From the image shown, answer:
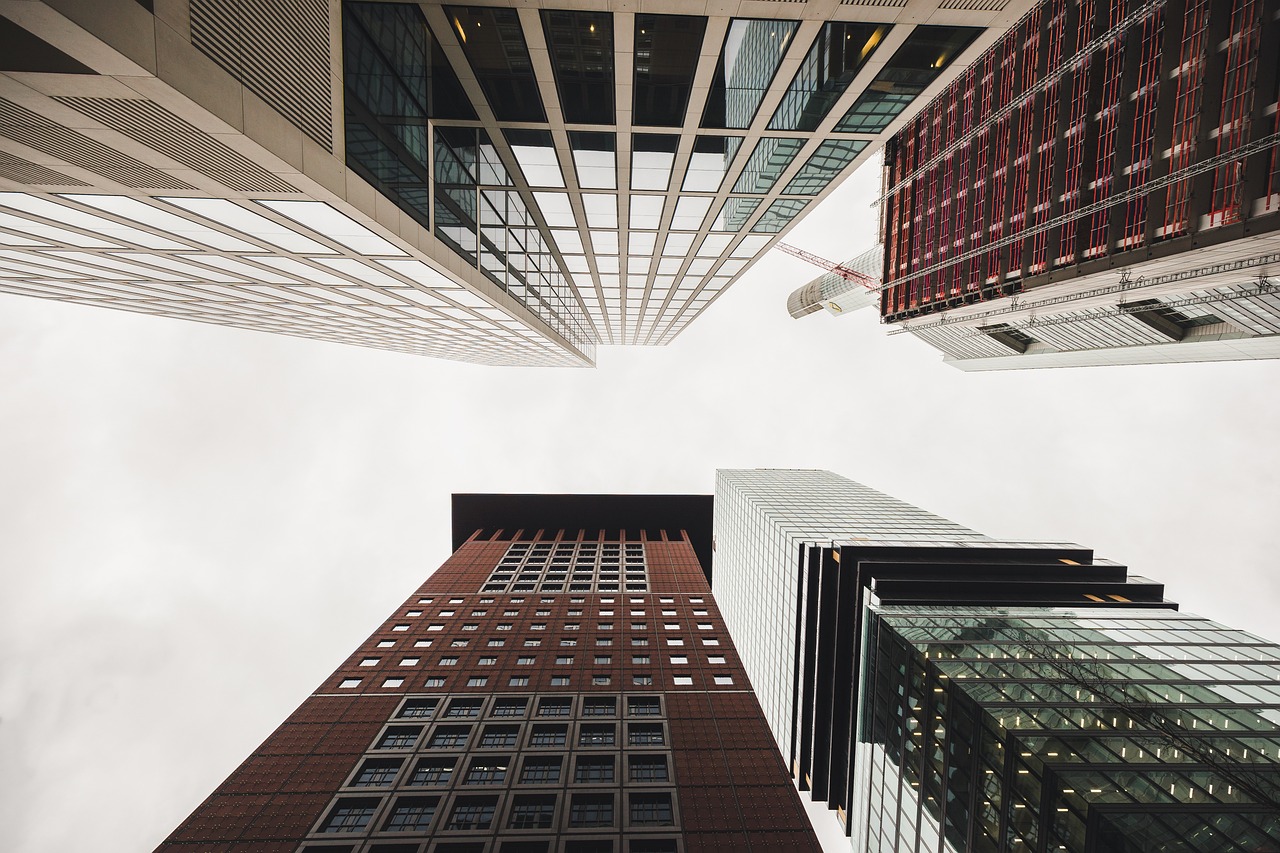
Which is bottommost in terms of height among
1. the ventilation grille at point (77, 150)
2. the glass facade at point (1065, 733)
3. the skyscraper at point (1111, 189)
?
the glass facade at point (1065, 733)

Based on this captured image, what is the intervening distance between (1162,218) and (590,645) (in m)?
67.1

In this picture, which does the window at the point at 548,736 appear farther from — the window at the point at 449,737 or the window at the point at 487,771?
the window at the point at 449,737

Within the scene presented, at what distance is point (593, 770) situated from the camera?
101 feet

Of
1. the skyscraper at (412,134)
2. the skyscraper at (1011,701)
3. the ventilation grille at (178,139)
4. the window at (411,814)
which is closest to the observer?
the ventilation grille at (178,139)

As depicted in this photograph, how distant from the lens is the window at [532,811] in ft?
88.9

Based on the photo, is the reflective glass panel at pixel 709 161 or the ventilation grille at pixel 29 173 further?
the reflective glass panel at pixel 709 161

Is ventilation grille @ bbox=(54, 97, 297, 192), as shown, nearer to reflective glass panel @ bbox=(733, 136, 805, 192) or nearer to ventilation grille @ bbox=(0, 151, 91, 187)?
ventilation grille @ bbox=(0, 151, 91, 187)

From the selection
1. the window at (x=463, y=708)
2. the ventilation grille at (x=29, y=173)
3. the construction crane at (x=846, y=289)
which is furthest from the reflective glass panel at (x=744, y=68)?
the construction crane at (x=846, y=289)

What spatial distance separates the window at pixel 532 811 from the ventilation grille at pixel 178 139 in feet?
98.5

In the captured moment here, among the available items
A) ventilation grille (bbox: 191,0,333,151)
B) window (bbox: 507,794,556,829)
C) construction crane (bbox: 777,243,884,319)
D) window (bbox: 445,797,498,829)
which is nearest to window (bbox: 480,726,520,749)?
window (bbox: 445,797,498,829)

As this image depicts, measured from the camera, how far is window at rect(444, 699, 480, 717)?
119 ft

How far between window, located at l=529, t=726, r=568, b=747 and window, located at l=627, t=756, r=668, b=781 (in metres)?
4.79

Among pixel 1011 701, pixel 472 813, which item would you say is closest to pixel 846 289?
pixel 1011 701

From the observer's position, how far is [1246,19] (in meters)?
44.5
